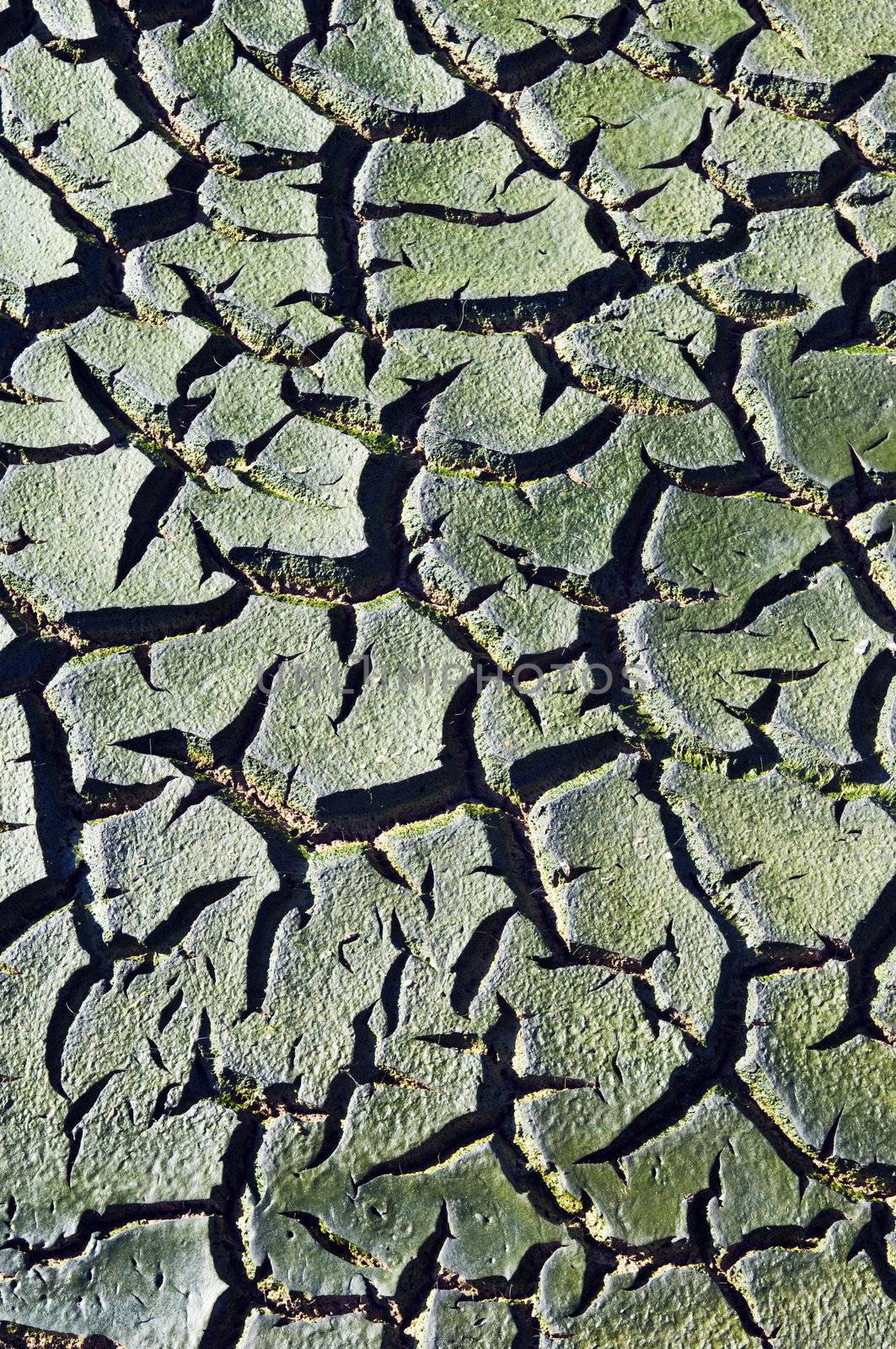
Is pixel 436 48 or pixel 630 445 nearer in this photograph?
pixel 630 445

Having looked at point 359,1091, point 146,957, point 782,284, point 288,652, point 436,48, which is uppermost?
point 436,48

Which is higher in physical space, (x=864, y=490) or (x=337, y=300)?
(x=337, y=300)

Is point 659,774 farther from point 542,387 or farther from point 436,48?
point 436,48

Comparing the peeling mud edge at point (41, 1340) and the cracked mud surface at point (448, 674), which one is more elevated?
the cracked mud surface at point (448, 674)

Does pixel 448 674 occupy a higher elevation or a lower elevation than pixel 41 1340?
higher

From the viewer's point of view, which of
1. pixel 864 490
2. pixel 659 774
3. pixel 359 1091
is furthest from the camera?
pixel 864 490

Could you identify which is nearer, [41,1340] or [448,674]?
[41,1340]

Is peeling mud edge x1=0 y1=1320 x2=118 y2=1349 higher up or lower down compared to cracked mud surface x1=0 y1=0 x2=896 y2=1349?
lower down

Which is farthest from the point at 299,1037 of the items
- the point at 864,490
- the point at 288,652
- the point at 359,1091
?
the point at 864,490
